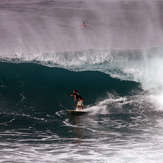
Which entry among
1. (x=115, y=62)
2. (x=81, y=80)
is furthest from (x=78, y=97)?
(x=115, y=62)

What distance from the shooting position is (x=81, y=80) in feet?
56.8

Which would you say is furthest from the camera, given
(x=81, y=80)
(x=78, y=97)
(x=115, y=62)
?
(x=115, y=62)

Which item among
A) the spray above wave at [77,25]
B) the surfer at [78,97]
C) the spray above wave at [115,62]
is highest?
the spray above wave at [77,25]

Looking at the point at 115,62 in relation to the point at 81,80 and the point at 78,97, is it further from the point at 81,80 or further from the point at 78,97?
the point at 78,97

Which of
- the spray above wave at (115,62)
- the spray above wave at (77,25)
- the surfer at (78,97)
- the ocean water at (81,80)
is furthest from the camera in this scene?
the spray above wave at (77,25)

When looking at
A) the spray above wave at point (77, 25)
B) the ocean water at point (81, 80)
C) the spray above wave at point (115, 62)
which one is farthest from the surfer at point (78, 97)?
the spray above wave at point (77, 25)

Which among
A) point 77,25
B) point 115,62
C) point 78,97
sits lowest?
point 78,97

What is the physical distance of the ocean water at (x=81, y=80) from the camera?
881 centimetres

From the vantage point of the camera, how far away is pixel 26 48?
933 inches

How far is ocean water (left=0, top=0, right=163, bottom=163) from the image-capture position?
881 cm

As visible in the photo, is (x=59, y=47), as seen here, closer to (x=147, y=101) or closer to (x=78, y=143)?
(x=147, y=101)

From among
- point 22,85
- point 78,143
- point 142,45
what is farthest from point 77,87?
point 142,45

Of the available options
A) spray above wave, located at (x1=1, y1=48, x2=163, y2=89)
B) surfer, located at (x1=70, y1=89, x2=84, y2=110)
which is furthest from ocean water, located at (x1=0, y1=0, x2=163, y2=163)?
surfer, located at (x1=70, y1=89, x2=84, y2=110)

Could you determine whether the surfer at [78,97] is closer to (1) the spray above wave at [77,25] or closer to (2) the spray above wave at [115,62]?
(2) the spray above wave at [115,62]
